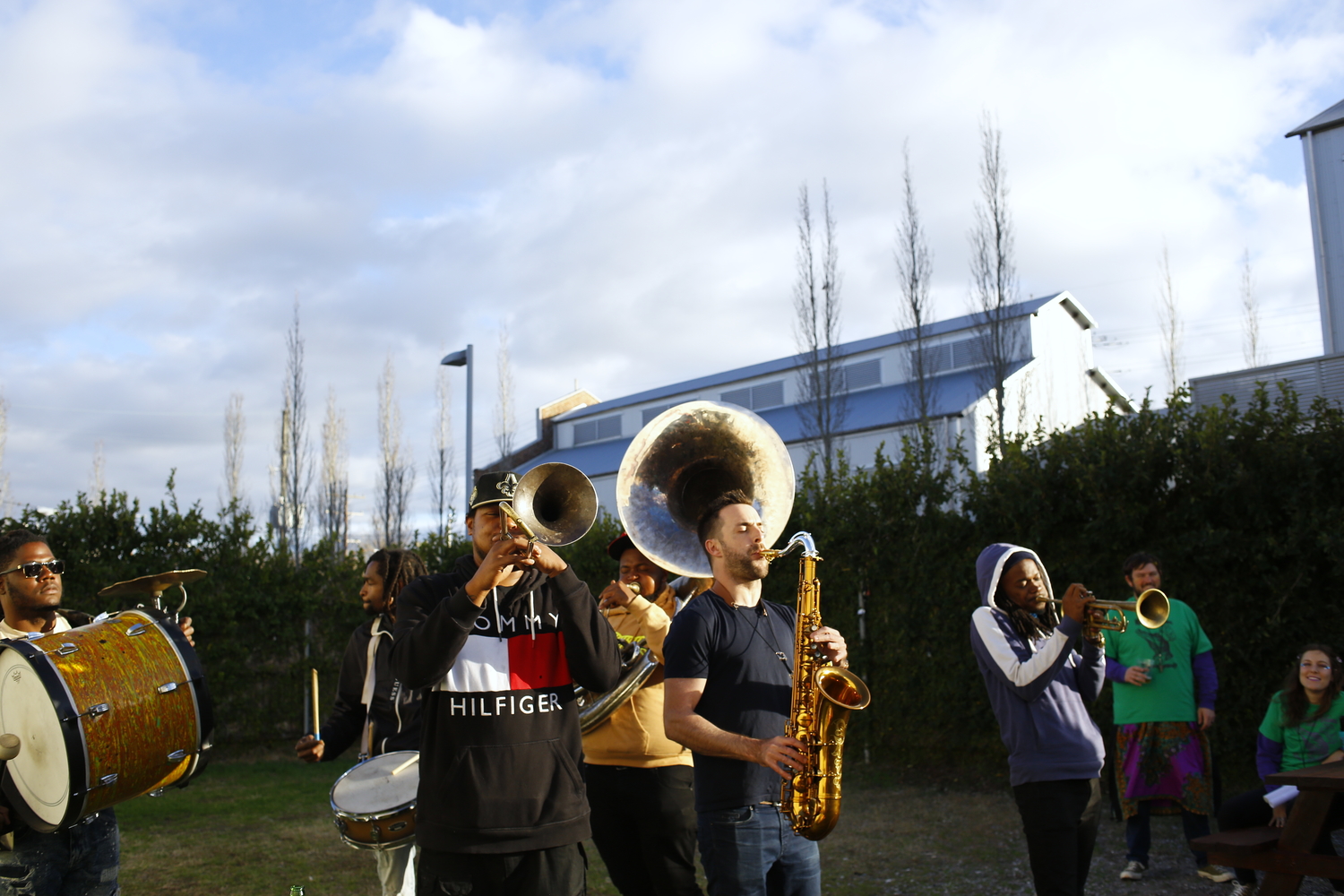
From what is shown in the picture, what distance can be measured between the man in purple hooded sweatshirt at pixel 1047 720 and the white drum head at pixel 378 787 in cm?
258

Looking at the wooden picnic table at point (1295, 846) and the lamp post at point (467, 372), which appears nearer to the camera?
the wooden picnic table at point (1295, 846)

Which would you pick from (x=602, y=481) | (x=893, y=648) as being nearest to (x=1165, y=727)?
(x=893, y=648)

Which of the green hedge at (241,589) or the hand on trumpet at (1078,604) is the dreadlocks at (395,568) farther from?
the green hedge at (241,589)

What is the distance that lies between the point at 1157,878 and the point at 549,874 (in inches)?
199

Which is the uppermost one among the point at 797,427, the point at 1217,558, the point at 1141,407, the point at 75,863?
the point at 797,427

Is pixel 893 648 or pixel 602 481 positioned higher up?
pixel 602 481

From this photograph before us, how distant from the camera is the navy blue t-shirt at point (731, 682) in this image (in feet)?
11.0

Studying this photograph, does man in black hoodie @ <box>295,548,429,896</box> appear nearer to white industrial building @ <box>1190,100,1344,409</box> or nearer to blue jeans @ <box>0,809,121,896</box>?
blue jeans @ <box>0,809,121,896</box>

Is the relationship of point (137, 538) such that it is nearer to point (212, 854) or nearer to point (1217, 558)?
point (212, 854)

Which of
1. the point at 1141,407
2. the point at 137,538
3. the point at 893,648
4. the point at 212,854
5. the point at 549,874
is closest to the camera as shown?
the point at 549,874

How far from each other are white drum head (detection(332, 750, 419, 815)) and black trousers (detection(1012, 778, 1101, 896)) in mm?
2602

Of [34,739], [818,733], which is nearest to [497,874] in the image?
[818,733]

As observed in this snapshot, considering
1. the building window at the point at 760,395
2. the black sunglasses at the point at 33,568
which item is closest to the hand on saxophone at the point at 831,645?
the black sunglasses at the point at 33,568

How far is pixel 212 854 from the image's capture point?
7.66 m
